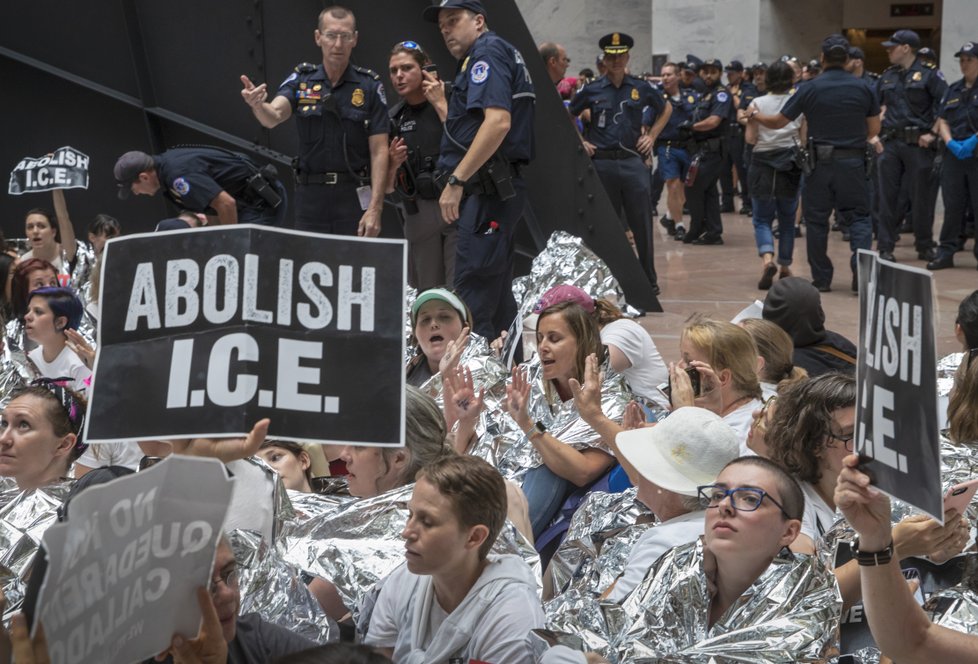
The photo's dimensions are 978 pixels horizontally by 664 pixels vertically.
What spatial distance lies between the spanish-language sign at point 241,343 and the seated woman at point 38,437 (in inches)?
44.7

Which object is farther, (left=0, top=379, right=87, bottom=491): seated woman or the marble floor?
the marble floor

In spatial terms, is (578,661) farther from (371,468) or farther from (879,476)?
(371,468)

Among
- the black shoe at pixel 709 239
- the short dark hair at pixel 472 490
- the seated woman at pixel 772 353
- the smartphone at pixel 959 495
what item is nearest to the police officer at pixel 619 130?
the black shoe at pixel 709 239

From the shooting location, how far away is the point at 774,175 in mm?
9758

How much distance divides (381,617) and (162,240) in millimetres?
979

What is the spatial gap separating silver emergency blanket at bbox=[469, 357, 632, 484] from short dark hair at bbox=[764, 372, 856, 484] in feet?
2.69

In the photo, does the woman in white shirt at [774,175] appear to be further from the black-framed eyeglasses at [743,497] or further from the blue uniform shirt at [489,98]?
the black-framed eyeglasses at [743,497]

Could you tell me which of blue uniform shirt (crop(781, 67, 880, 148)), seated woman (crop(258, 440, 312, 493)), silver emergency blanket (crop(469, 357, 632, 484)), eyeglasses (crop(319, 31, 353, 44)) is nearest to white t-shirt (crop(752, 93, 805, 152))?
blue uniform shirt (crop(781, 67, 880, 148))

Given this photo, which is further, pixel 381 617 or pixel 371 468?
pixel 371 468

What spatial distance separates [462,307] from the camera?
4.88 metres

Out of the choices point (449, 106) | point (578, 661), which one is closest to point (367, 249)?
point (578, 661)

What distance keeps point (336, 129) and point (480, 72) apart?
3.64 feet

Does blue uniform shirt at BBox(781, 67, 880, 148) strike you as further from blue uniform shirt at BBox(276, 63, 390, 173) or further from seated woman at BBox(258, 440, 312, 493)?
seated woman at BBox(258, 440, 312, 493)

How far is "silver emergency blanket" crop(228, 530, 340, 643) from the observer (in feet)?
9.43
